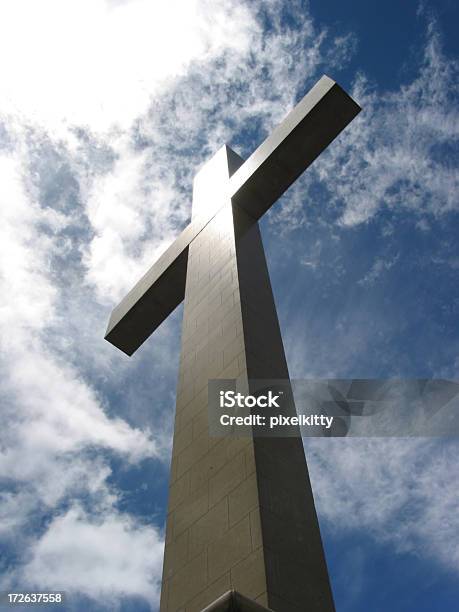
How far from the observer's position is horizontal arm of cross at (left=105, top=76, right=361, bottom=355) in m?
8.93

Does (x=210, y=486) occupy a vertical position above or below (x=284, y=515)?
above

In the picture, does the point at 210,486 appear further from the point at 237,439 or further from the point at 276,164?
the point at 276,164

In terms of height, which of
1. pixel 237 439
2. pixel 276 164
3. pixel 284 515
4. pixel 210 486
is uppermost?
pixel 276 164

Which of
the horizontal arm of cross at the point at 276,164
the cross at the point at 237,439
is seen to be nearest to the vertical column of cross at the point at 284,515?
the cross at the point at 237,439

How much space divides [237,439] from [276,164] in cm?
589

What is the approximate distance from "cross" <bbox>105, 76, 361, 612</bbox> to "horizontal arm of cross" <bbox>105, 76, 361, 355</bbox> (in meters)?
0.02

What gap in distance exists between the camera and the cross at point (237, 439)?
12.8 feet

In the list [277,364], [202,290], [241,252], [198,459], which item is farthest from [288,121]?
[198,459]

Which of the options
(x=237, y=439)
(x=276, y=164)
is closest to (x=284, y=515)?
(x=237, y=439)

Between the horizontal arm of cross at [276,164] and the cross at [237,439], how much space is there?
2 centimetres

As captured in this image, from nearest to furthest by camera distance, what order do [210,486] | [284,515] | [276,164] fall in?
[284,515] → [210,486] → [276,164]

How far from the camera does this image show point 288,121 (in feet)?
30.5

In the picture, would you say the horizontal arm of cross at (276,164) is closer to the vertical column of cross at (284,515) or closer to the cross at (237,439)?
the cross at (237,439)

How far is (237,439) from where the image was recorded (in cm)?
470
